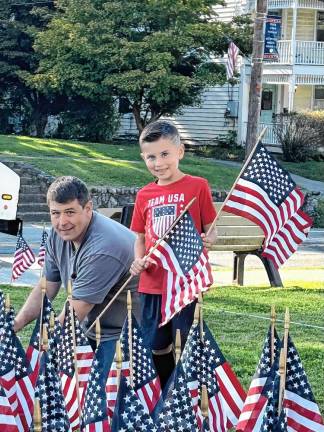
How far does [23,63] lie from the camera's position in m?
35.6

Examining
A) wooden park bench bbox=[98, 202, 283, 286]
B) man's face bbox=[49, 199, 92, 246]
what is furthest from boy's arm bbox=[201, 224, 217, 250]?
wooden park bench bbox=[98, 202, 283, 286]

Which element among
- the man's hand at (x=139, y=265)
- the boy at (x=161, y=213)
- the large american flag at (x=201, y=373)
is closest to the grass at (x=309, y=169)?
the boy at (x=161, y=213)

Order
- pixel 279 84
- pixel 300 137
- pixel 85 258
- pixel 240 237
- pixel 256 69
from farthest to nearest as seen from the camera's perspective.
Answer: pixel 279 84 → pixel 300 137 → pixel 256 69 → pixel 240 237 → pixel 85 258

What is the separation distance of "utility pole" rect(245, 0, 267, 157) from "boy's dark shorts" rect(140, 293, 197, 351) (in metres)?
18.2

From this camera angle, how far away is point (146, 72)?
32.2m

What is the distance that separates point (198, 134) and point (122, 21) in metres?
8.45

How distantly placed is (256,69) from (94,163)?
4.40 meters

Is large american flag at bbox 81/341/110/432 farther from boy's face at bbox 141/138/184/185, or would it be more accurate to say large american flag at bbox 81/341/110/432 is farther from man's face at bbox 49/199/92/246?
boy's face at bbox 141/138/184/185

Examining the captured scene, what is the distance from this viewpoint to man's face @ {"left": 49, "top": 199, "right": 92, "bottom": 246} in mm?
5633

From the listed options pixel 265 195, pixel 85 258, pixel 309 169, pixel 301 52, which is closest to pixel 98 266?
pixel 85 258

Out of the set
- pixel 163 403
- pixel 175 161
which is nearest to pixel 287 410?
pixel 163 403

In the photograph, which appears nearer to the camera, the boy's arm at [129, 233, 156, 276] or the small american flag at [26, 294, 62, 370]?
the small american flag at [26, 294, 62, 370]

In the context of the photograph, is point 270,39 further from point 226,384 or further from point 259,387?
point 259,387

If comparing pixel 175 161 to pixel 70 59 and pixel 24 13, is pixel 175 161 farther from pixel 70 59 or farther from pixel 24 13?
pixel 24 13
